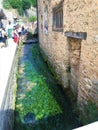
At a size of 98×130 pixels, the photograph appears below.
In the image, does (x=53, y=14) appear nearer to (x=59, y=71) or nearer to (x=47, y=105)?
(x=59, y=71)

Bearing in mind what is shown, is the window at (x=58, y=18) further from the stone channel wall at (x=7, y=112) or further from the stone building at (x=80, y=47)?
the stone channel wall at (x=7, y=112)

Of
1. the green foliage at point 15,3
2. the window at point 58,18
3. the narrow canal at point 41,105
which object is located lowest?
the narrow canal at point 41,105

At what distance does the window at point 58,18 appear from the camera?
7.61 metres

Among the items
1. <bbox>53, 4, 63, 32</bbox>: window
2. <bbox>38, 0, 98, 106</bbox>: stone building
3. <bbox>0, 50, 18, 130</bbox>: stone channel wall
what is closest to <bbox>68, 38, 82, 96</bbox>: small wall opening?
<bbox>38, 0, 98, 106</bbox>: stone building

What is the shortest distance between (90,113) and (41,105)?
2262mm

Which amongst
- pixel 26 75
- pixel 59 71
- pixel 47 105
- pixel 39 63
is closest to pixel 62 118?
pixel 47 105

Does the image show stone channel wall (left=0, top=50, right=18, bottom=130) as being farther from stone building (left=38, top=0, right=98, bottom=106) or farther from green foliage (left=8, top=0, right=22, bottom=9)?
green foliage (left=8, top=0, right=22, bottom=9)

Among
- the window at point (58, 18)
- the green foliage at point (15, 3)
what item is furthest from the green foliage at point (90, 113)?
the green foliage at point (15, 3)

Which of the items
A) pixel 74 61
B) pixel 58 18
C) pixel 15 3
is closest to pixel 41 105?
pixel 74 61

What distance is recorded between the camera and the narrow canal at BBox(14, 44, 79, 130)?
5.71 metres

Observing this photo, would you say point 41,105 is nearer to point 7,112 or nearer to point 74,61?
point 74,61

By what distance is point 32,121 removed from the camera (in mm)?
5852

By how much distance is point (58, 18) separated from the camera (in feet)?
26.6

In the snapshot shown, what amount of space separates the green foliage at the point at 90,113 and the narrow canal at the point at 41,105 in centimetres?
58
